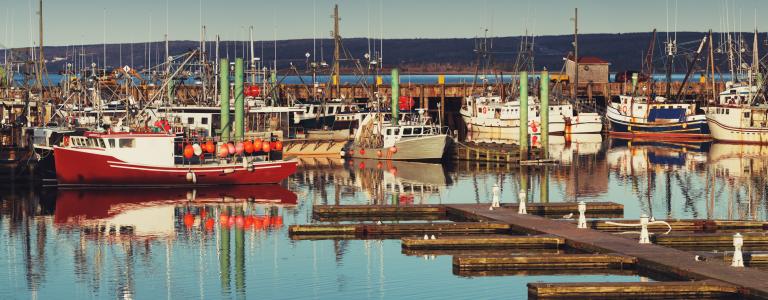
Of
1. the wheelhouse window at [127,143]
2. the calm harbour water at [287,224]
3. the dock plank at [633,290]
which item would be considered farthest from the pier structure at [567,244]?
the wheelhouse window at [127,143]

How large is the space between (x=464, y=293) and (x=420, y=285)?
1.89 m

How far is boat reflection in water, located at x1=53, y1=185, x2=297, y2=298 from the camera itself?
43719mm

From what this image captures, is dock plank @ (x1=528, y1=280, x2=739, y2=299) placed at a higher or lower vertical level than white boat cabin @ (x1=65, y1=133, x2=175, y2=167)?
lower

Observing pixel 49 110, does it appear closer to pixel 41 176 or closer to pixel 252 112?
pixel 252 112

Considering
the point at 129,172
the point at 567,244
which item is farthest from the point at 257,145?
the point at 567,244

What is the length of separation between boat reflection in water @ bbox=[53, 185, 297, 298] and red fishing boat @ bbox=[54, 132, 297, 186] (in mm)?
496

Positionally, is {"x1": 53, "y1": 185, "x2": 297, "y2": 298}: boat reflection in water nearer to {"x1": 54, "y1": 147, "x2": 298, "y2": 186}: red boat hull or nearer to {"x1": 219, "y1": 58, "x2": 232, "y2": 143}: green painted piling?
{"x1": 54, "y1": 147, "x2": 298, "y2": 186}: red boat hull

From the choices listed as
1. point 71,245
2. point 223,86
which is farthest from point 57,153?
point 71,245

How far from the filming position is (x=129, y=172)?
63.3m

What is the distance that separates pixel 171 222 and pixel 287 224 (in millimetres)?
4343

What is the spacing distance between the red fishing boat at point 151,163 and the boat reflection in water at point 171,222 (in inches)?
19.5

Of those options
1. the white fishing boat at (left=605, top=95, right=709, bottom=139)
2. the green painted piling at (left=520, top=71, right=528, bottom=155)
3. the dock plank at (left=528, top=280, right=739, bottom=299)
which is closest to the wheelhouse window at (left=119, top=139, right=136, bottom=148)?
the green painted piling at (left=520, top=71, right=528, bottom=155)

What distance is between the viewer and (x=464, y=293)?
3734 cm

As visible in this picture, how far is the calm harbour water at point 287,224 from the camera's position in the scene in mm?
38906
